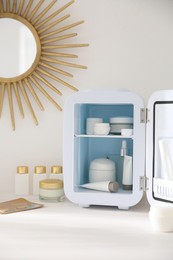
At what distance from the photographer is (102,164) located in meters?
1.44

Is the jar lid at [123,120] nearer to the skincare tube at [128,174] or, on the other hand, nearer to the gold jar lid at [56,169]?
the skincare tube at [128,174]

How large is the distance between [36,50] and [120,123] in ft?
1.52

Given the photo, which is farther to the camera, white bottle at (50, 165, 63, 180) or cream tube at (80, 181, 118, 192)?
white bottle at (50, 165, 63, 180)

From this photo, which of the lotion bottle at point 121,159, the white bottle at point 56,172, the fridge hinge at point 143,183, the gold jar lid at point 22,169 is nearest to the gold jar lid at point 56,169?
the white bottle at point 56,172

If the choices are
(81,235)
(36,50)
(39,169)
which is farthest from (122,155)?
(36,50)

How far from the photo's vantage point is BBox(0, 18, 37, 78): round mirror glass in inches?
64.2

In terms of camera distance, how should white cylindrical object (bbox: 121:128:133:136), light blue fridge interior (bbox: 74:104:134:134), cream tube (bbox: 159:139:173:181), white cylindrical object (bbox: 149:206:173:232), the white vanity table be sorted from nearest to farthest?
the white vanity table
white cylindrical object (bbox: 149:206:173:232)
cream tube (bbox: 159:139:173:181)
white cylindrical object (bbox: 121:128:133:136)
light blue fridge interior (bbox: 74:104:134:134)

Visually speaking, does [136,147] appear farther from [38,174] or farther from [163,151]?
[38,174]

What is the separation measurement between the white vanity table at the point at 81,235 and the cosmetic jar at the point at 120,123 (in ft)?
0.88

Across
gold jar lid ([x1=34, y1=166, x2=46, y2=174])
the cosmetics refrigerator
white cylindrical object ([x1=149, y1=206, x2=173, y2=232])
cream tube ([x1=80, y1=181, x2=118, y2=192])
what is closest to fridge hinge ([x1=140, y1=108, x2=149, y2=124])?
the cosmetics refrigerator

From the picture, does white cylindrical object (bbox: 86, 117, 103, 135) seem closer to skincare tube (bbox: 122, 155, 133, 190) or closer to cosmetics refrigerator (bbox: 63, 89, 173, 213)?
cosmetics refrigerator (bbox: 63, 89, 173, 213)

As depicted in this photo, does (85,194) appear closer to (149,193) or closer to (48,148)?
(149,193)

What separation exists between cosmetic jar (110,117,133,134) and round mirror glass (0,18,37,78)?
16.9 inches

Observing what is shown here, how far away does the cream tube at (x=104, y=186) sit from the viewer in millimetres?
1379
